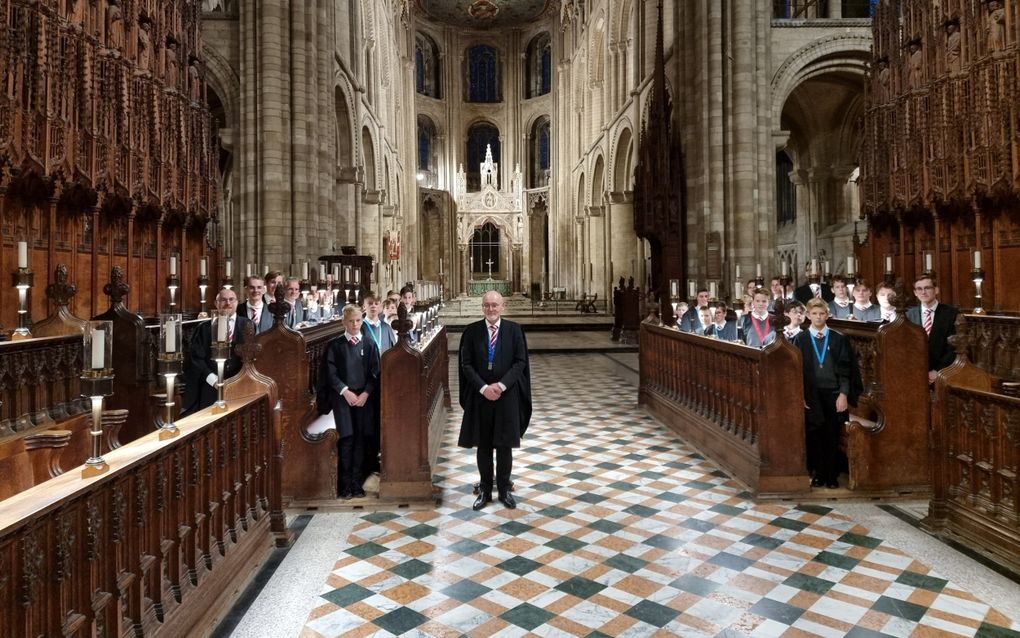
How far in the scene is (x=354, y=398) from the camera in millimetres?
4895

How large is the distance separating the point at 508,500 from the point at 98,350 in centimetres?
317

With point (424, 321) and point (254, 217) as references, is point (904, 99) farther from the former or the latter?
point (254, 217)

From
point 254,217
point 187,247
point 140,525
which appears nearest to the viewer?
point 140,525

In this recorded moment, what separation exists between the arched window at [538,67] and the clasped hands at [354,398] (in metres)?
38.9

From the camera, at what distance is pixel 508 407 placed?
4.84 metres

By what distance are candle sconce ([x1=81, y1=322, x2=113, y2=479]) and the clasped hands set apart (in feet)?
8.08

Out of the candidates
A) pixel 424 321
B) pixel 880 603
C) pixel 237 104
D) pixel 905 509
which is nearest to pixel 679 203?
pixel 424 321

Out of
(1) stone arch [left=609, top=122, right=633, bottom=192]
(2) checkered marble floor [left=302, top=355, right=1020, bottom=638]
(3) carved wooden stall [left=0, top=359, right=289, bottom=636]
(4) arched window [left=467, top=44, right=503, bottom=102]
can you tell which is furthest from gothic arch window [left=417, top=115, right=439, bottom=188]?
(3) carved wooden stall [left=0, top=359, right=289, bottom=636]

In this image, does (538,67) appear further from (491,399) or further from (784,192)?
(491,399)

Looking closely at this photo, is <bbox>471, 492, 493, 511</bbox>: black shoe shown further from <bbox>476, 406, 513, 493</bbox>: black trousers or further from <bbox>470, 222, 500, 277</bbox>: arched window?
<bbox>470, 222, 500, 277</bbox>: arched window

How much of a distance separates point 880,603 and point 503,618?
1936 millimetres

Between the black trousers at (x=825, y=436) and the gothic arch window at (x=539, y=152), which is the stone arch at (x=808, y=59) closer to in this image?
the black trousers at (x=825, y=436)

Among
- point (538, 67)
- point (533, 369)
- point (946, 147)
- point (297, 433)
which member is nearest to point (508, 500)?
point (297, 433)

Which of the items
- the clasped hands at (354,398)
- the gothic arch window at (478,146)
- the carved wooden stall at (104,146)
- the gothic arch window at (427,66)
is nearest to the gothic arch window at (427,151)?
the gothic arch window at (427,66)
